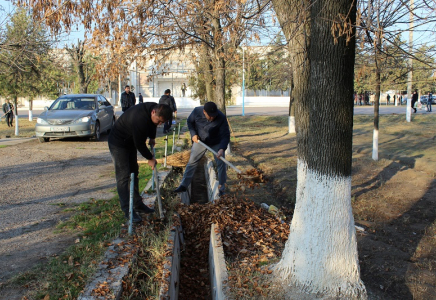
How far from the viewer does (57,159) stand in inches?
433

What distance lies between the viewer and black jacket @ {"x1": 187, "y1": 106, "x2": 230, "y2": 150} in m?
7.21

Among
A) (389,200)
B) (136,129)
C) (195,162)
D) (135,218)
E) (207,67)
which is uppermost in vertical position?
(207,67)

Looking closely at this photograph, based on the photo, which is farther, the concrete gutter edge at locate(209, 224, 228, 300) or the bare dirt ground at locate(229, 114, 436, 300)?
the bare dirt ground at locate(229, 114, 436, 300)

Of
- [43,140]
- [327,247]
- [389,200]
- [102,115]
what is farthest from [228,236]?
Result: [102,115]

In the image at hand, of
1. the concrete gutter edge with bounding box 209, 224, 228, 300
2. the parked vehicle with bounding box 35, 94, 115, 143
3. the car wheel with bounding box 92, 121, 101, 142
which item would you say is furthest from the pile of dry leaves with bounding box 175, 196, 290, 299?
the car wheel with bounding box 92, 121, 101, 142

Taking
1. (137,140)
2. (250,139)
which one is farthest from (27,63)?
(137,140)

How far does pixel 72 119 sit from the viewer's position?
533 inches

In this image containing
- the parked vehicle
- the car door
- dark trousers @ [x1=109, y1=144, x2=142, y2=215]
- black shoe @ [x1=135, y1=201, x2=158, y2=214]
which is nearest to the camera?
dark trousers @ [x1=109, y1=144, x2=142, y2=215]

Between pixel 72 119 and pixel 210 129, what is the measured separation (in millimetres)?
7914

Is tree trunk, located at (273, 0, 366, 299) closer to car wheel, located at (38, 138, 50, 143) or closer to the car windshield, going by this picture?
car wheel, located at (38, 138, 50, 143)

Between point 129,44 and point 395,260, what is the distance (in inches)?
290

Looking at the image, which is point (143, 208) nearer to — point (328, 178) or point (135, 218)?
point (135, 218)

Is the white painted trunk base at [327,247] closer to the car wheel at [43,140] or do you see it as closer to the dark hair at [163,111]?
the dark hair at [163,111]

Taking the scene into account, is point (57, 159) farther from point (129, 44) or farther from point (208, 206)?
point (208, 206)
